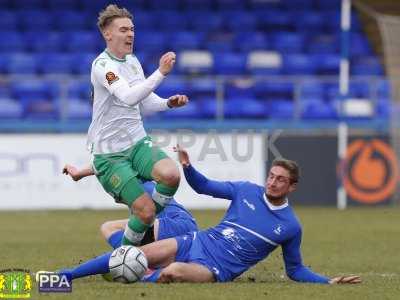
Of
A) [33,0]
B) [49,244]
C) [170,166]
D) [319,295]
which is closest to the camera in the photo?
[319,295]

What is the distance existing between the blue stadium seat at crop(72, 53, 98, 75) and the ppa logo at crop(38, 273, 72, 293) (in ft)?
47.1

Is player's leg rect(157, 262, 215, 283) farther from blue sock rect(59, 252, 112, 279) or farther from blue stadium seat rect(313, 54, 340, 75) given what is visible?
blue stadium seat rect(313, 54, 340, 75)

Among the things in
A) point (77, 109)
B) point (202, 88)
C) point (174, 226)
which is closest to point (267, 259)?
point (174, 226)

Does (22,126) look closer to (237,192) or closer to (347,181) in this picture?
(347,181)

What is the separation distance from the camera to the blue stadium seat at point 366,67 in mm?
23344

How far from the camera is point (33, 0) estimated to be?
2466 centimetres

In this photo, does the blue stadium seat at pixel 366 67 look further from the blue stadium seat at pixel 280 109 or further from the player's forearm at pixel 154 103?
the player's forearm at pixel 154 103

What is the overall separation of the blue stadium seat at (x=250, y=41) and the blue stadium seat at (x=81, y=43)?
3075mm

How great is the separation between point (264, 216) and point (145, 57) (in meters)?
13.9

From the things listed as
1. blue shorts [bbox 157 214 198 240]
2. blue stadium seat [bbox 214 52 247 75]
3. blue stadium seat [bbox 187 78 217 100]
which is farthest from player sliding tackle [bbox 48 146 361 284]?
blue stadium seat [bbox 214 52 247 75]

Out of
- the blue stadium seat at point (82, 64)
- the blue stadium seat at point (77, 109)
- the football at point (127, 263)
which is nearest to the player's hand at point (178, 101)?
the football at point (127, 263)

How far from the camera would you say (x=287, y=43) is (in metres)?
24.0

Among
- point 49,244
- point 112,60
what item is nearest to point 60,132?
point 49,244

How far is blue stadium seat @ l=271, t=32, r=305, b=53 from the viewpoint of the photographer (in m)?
23.9
